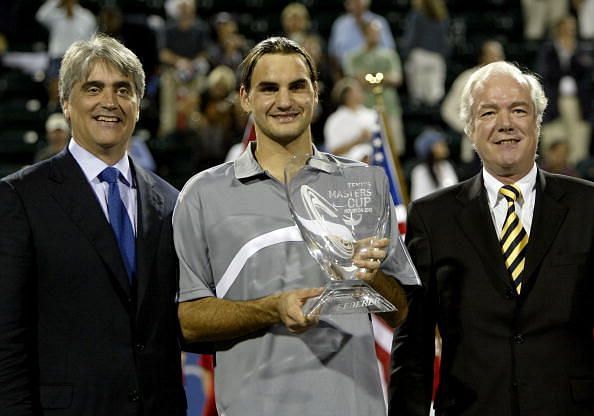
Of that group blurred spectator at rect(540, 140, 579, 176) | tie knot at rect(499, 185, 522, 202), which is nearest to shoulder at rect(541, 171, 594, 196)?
tie knot at rect(499, 185, 522, 202)

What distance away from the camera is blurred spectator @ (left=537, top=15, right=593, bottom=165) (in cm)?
1118

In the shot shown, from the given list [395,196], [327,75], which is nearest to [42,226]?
[395,196]

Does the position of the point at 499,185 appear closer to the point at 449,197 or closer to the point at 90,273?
the point at 449,197

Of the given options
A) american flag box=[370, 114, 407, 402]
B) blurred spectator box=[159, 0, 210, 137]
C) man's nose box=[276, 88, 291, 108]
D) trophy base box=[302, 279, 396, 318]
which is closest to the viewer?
trophy base box=[302, 279, 396, 318]

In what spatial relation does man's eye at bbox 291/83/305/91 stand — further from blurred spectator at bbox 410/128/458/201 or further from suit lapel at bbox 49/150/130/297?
blurred spectator at bbox 410/128/458/201

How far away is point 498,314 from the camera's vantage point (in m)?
3.46

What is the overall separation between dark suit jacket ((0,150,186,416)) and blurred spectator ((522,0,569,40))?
11.0 m

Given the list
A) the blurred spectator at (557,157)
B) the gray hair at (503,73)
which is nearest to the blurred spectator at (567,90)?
the blurred spectator at (557,157)

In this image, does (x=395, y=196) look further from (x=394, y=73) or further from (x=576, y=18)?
(x=576, y=18)

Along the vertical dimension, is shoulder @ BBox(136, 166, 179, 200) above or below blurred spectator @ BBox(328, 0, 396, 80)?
below

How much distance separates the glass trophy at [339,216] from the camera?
9.71 feet

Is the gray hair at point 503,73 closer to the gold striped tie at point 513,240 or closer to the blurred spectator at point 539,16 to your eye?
the gold striped tie at point 513,240

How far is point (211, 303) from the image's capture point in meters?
3.16

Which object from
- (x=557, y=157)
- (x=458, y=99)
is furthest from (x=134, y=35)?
(x=557, y=157)
